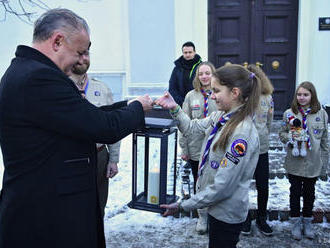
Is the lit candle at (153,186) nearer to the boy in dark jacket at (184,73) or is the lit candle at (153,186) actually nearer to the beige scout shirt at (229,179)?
the beige scout shirt at (229,179)

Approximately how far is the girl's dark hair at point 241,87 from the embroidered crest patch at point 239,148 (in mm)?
89

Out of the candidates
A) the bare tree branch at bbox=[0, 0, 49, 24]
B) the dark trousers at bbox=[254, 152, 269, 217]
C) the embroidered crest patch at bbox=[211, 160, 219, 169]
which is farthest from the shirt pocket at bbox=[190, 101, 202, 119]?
the bare tree branch at bbox=[0, 0, 49, 24]

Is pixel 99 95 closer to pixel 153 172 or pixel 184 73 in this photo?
pixel 153 172

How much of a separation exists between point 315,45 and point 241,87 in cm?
498

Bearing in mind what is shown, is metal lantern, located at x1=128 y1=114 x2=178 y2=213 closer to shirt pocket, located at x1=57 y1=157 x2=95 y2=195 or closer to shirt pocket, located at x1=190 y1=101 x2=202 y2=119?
shirt pocket, located at x1=57 y1=157 x2=95 y2=195

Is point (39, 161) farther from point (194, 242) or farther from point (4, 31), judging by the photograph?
point (4, 31)

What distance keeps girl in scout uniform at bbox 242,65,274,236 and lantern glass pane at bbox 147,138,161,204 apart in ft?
5.78

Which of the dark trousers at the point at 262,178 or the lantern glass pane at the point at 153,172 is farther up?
the lantern glass pane at the point at 153,172

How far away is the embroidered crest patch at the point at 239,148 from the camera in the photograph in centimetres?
208

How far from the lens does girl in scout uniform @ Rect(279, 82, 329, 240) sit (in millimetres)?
3500

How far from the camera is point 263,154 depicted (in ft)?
11.7

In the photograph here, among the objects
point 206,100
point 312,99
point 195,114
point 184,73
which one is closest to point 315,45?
point 184,73

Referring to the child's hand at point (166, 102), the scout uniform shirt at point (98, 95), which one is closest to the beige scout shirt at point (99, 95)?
the scout uniform shirt at point (98, 95)

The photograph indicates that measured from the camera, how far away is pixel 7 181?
64.7 inches
